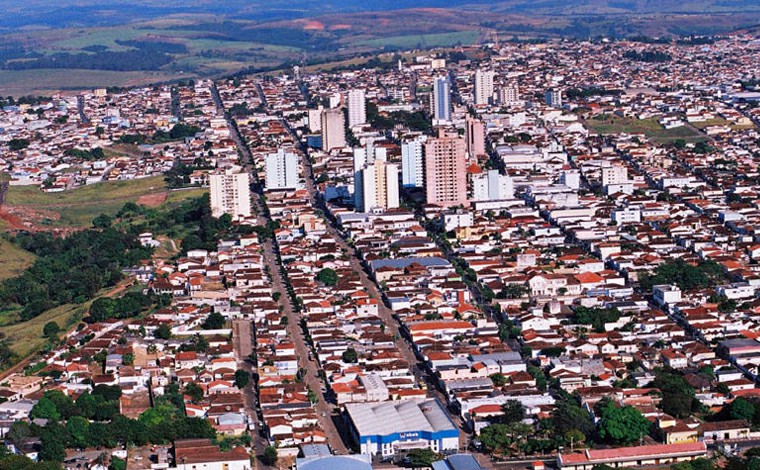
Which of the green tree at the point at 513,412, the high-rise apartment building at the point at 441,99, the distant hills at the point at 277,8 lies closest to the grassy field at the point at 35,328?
the green tree at the point at 513,412

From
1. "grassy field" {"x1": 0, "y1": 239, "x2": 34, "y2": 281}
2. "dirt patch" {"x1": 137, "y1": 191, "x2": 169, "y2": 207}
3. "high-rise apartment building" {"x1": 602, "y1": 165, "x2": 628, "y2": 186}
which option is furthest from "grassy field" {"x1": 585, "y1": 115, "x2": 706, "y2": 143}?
"grassy field" {"x1": 0, "y1": 239, "x2": 34, "y2": 281}

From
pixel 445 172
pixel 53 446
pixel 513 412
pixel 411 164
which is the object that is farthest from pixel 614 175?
pixel 53 446

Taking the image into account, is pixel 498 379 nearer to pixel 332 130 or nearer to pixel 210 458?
pixel 210 458

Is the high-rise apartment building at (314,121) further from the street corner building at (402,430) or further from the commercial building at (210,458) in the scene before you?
the commercial building at (210,458)

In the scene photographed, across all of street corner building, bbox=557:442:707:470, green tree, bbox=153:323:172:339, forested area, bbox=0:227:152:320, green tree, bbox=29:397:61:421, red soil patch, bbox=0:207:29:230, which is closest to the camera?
street corner building, bbox=557:442:707:470

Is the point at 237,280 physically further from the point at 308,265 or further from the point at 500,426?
the point at 500,426

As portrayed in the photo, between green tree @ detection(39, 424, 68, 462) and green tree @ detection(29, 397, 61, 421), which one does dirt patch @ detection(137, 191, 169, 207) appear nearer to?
green tree @ detection(29, 397, 61, 421)
